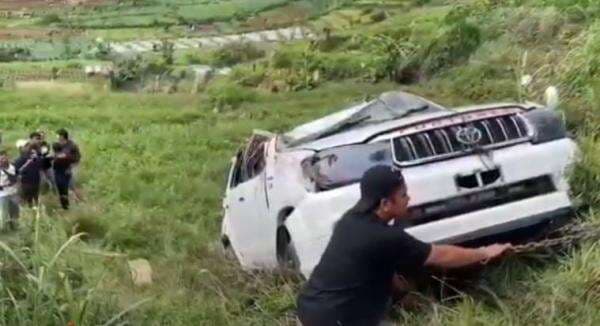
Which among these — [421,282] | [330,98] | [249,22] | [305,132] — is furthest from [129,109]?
[249,22]

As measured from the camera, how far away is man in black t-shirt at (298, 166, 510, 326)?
14.4ft

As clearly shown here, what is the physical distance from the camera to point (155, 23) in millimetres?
59031

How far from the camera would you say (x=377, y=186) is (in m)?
4.38

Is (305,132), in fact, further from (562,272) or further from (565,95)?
(562,272)

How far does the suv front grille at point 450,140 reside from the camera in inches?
242

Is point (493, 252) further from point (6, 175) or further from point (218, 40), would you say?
point (218, 40)

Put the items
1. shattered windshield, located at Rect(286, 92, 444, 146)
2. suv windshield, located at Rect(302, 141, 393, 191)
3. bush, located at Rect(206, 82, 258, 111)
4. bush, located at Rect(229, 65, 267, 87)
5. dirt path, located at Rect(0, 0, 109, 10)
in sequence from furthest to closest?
dirt path, located at Rect(0, 0, 109, 10) < bush, located at Rect(229, 65, 267, 87) < bush, located at Rect(206, 82, 258, 111) < shattered windshield, located at Rect(286, 92, 444, 146) < suv windshield, located at Rect(302, 141, 393, 191)

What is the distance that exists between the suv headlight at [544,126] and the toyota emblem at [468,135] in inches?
12.9

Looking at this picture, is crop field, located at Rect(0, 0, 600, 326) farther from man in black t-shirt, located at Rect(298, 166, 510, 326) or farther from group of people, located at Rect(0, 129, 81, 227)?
man in black t-shirt, located at Rect(298, 166, 510, 326)

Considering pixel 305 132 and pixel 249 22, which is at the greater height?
pixel 305 132

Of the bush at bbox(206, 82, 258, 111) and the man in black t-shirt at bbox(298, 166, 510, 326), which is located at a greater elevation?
the man in black t-shirt at bbox(298, 166, 510, 326)

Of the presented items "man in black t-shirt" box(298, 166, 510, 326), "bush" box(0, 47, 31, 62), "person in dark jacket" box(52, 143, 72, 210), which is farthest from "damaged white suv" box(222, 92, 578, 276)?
"bush" box(0, 47, 31, 62)

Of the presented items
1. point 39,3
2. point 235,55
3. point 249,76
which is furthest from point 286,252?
point 39,3

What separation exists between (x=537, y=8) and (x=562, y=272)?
820cm
